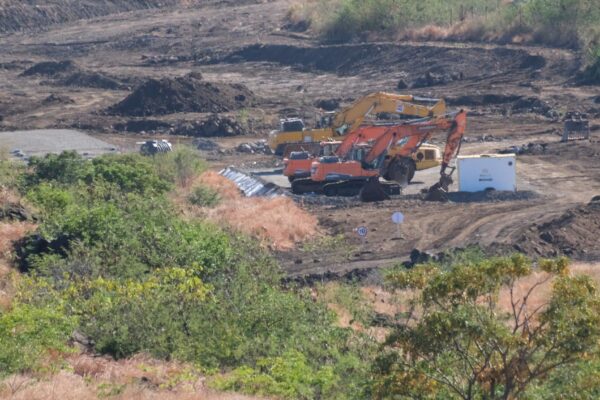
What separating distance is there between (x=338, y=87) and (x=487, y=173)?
1255 inches

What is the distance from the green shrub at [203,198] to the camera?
110 feet

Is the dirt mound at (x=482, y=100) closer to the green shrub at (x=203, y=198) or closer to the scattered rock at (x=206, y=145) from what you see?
the scattered rock at (x=206, y=145)

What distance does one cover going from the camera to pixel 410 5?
80312 millimetres

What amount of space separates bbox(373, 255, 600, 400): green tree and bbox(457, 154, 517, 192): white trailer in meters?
24.2

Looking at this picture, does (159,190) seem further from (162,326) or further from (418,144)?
(162,326)

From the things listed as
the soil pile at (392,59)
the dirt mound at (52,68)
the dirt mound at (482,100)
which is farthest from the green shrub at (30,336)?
the dirt mound at (52,68)

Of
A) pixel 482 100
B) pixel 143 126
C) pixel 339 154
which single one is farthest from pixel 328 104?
pixel 339 154

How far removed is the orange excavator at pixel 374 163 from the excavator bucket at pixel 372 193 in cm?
14

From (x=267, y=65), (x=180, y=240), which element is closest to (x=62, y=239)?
(x=180, y=240)

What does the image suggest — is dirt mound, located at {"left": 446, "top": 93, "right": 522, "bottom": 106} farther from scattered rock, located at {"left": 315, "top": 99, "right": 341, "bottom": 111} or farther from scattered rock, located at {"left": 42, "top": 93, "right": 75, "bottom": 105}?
scattered rock, located at {"left": 42, "top": 93, "right": 75, "bottom": 105}

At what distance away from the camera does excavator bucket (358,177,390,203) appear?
3731cm

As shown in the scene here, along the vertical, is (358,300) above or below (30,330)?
below

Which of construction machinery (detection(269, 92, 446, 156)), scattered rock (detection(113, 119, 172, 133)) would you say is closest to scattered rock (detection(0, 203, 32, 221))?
construction machinery (detection(269, 92, 446, 156))

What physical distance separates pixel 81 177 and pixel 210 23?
217 ft
